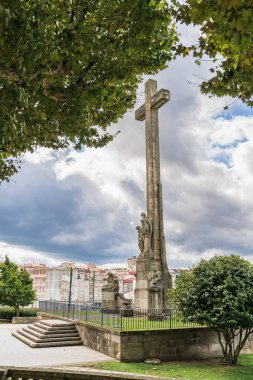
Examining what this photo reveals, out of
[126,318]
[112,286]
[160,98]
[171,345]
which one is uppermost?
[160,98]

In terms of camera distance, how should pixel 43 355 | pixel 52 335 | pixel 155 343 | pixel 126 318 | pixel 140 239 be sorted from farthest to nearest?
pixel 140 239
pixel 52 335
pixel 126 318
pixel 43 355
pixel 155 343

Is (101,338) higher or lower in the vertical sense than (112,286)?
lower

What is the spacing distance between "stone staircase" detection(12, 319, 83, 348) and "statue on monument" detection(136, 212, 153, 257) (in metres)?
5.97

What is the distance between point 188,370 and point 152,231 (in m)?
10.2

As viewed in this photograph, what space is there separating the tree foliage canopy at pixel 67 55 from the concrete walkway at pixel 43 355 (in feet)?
26.4

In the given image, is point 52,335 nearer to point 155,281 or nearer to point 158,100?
point 155,281

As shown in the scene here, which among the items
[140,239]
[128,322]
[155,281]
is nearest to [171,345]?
[128,322]

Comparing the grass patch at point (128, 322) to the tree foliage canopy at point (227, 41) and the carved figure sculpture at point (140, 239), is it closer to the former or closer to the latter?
the carved figure sculpture at point (140, 239)

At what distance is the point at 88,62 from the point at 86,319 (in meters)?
13.0

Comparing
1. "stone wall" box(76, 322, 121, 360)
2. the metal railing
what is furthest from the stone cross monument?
"stone wall" box(76, 322, 121, 360)

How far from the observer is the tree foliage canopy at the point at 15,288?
3206 cm

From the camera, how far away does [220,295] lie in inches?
542

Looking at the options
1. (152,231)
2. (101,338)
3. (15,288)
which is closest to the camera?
(101,338)

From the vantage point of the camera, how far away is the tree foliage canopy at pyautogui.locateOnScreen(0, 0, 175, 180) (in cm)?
752
